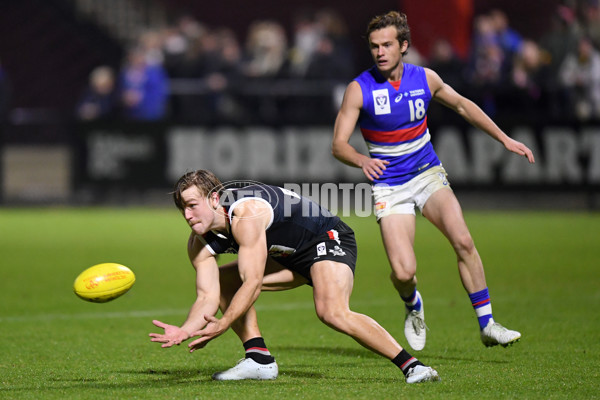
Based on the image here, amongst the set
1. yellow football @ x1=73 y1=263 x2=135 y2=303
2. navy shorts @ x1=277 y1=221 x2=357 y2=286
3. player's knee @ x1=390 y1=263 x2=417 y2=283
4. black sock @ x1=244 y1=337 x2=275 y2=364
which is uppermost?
navy shorts @ x1=277 y1=221 x2=357 y2=286

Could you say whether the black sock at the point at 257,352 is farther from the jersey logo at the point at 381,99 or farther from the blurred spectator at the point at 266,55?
the blurred spectator at the point at 266,55

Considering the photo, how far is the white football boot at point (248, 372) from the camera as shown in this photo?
6562mm

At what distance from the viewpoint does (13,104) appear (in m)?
25.5

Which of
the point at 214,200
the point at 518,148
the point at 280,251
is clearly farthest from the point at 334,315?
the point at 518,148

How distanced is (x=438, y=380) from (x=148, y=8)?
2221 cm

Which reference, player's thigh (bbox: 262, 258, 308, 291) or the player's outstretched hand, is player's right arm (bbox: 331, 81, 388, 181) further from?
the player's outstretched hand

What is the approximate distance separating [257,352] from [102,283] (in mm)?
1120

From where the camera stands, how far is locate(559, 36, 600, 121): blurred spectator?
58.9ft

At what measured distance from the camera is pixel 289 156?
1917cm

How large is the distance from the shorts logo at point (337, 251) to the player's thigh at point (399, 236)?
122 cm

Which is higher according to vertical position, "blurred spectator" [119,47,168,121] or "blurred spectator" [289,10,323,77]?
"blurred spectator" [289,10,323,77]

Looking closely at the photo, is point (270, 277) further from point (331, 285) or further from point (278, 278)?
point (331, 285)

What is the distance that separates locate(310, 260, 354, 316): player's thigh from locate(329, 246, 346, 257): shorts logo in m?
0.07

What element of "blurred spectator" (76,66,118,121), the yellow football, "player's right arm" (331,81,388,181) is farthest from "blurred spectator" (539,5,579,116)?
the yellow football
